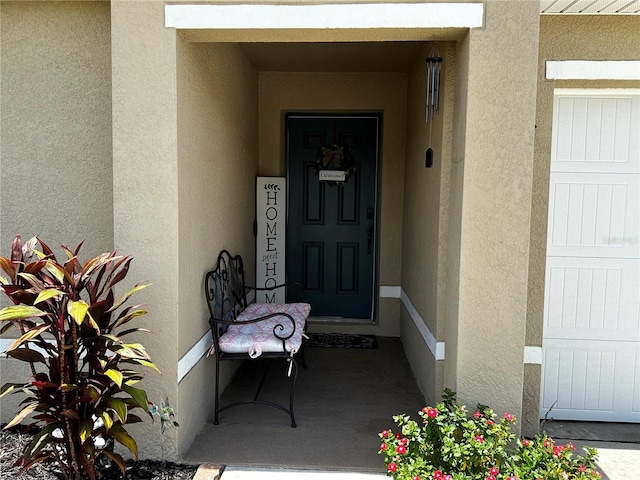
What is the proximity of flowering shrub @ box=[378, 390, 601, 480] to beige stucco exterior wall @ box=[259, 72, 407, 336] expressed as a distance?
2659mm

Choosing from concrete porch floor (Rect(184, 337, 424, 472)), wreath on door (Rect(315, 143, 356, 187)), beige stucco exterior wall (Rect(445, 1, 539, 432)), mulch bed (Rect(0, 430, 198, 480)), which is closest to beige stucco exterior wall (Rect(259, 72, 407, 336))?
wreath on door (Rect(315, 143, 356, 187))

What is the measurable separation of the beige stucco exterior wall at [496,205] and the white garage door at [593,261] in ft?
2.62

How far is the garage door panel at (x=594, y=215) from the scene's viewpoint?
3275mm

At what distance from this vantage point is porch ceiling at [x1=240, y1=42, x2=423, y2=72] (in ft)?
13.4

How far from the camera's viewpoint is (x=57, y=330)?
2.33 meters

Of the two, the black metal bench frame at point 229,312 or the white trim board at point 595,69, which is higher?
the white trim board at point 595,69

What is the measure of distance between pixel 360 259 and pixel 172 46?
10.2ft

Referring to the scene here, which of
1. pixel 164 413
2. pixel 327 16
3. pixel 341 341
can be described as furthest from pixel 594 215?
pixel 164 413

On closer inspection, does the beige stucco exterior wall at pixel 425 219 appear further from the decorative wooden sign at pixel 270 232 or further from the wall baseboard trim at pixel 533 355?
the decorative wooden sign at pixel 270 232

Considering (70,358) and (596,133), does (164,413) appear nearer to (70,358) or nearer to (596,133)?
(70,358)

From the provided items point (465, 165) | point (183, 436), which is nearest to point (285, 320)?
point (183, 436)

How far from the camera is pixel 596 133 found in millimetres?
3252

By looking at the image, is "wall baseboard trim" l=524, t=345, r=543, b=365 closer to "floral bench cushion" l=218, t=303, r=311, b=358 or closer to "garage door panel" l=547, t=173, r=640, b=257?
"garage door panel" l=547, t=173, r=640, b=257

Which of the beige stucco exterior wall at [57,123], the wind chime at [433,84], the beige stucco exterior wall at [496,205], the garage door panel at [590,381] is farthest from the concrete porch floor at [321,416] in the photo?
the wind chime at [433,84]
